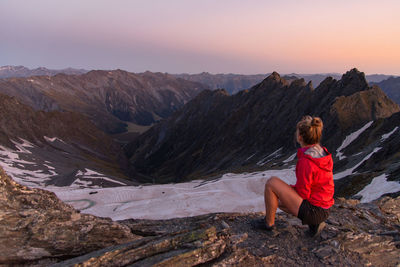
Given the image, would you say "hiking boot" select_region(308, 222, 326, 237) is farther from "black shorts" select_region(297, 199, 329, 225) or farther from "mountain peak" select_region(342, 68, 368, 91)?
"mountain peak" select_region(342, 68, 368, 91)

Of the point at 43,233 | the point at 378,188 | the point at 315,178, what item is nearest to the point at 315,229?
the point at 315,178

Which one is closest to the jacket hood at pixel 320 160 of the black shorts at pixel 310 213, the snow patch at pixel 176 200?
the black shorts at pixel 310 213

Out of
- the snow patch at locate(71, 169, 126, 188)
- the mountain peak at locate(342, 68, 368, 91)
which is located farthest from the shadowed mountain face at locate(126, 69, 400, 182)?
the snow patch at locate(71, 169, 126, 188)

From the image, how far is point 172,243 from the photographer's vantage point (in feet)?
28.1

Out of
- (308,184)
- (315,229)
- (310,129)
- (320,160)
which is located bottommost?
(315,229)

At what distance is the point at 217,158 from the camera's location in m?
114

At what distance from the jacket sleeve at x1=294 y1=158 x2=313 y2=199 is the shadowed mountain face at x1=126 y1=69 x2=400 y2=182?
65.5 m

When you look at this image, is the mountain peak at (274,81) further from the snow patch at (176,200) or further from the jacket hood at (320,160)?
the jacket hood at (320,160)

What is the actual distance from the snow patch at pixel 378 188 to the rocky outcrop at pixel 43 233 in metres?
23.5

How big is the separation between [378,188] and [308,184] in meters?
24.4

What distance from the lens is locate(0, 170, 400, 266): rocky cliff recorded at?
26.6 feet

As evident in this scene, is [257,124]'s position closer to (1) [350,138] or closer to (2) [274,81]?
(2) [274,81]

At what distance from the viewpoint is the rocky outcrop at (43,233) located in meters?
8.66

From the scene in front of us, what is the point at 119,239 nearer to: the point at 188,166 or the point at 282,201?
the point at 282,201
